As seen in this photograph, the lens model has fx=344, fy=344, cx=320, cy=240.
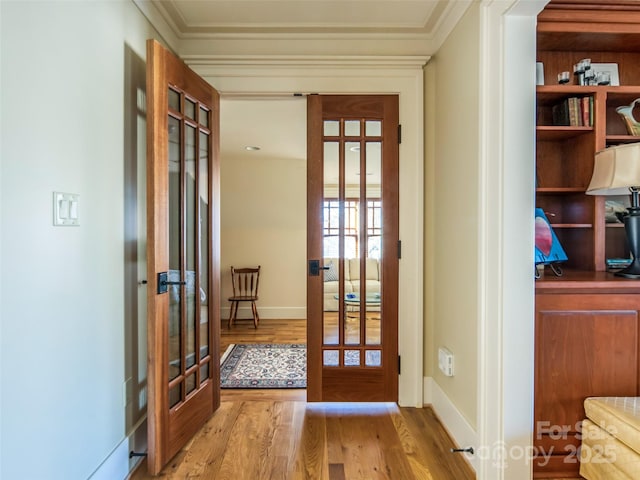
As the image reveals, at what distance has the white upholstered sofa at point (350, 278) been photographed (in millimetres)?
2407

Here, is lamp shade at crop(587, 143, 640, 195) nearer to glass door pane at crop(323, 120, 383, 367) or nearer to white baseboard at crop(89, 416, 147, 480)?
glass door pane at crop(323, 120, 383, 367)

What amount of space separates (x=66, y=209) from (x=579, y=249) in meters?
2.57

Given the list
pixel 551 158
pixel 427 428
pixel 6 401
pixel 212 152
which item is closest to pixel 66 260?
pixel 6 401

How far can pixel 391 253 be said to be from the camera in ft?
7.76

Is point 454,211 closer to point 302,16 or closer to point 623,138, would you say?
point 623,138

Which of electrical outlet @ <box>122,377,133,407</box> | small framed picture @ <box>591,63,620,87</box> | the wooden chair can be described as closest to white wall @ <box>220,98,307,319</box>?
the wooden chair

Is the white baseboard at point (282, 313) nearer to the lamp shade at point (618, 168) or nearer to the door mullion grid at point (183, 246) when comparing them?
the door mullion grid at point (183, 246)

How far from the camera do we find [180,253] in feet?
6.39

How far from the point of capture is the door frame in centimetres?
234

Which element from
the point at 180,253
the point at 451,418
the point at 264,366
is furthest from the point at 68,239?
the point at 264,366

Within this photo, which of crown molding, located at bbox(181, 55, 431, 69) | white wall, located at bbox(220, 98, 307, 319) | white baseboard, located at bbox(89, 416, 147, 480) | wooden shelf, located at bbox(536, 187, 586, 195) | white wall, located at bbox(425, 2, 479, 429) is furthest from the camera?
white wall, located at bbox(220, 98, 307, 319)

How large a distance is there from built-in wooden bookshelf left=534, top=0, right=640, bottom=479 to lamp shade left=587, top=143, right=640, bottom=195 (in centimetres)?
21

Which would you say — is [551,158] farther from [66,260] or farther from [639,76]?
[66,260]

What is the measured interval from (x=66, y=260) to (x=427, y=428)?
2.09 meters
